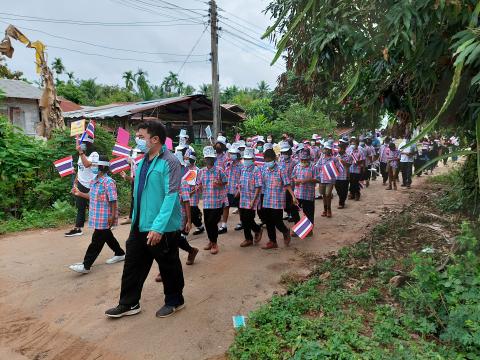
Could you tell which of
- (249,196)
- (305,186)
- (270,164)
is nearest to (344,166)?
(305,186)

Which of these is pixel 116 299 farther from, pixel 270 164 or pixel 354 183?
pixel 354 183

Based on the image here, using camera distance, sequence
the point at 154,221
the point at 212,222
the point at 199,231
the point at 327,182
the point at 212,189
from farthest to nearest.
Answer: the point at 327,182 → the point at 199,231 → the point at 212,189 → the point at 212,222 → the point at 154,221

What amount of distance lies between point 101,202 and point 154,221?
5.93ft

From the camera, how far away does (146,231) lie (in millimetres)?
3922

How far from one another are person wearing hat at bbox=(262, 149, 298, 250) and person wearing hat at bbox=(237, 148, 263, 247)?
0.13m

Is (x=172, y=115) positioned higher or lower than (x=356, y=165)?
higher

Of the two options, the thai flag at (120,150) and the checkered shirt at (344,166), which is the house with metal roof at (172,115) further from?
the checkered shirt at (344,166)

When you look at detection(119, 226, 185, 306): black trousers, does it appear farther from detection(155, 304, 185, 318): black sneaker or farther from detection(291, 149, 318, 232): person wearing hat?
detection(291, 149, 318, 232): person wearing hat

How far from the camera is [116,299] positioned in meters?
4.71

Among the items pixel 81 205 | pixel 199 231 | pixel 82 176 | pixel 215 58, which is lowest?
pixel 199 231

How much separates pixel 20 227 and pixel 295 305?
6.99m

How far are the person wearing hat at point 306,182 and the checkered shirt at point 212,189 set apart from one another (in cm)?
153

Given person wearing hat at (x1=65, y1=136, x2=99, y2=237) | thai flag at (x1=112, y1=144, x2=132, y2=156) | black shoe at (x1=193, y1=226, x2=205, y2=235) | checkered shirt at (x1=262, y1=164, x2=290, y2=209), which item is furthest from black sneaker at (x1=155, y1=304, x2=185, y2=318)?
thai flag at (x1=112, y1=144, x2=132, y2=156)

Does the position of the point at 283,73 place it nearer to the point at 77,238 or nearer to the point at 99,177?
the point at 99,177
